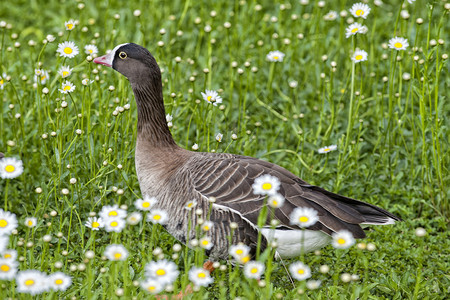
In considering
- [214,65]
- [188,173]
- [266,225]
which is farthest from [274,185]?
[214,65]

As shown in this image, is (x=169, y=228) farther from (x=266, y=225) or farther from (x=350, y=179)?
(x=350, y=179)

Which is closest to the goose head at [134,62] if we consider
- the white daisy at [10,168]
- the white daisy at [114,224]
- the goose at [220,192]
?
the goose at [220,192]

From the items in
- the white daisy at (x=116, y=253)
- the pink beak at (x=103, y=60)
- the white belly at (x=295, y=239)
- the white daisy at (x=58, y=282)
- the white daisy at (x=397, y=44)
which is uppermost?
the white daisy at (x=397, y=44)

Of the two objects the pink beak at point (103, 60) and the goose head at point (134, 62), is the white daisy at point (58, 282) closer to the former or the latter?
the goose head at point (134, 62)

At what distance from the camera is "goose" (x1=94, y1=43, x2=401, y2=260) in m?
4.21

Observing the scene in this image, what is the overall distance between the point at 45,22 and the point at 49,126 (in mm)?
3675

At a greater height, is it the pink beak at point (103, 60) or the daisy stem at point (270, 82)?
the pink beak at point (103, 60)

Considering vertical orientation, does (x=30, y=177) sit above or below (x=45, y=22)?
below

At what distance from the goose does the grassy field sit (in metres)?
0.25

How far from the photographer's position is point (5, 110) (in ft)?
20.1

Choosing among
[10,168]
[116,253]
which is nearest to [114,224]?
[116,253]

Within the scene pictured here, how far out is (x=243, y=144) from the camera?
20.4 ft

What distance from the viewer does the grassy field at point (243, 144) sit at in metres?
4.41

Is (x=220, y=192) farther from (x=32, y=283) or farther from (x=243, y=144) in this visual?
(x=243, y=144)
